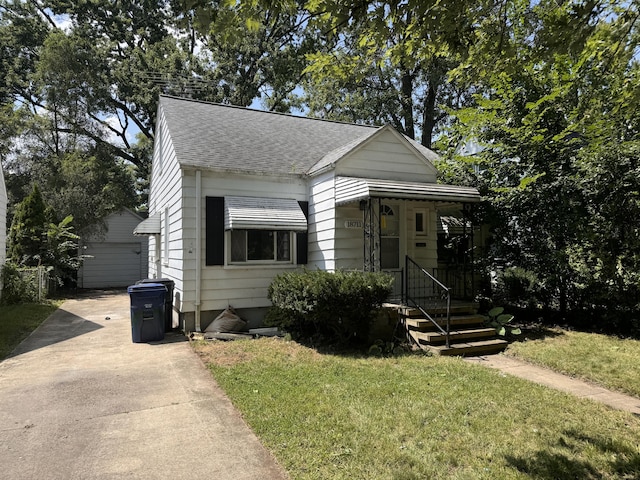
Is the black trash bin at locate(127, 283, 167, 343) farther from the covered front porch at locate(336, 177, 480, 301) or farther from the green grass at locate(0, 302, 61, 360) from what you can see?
the covered front porch at locate(336, 177, 480, 301)

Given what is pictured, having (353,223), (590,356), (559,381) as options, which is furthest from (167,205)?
(590,356)

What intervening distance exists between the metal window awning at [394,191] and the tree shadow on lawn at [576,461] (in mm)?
4955

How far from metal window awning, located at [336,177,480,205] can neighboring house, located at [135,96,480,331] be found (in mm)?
24

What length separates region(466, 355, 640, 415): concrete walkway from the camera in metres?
4.89

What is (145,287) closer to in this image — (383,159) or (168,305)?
(168,305)

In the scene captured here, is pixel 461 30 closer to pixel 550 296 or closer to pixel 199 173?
pixel 199 173

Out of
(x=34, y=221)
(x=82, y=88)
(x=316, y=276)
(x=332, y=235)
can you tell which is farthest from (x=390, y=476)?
(x=82, y=88)

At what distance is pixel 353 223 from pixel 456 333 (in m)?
3.14

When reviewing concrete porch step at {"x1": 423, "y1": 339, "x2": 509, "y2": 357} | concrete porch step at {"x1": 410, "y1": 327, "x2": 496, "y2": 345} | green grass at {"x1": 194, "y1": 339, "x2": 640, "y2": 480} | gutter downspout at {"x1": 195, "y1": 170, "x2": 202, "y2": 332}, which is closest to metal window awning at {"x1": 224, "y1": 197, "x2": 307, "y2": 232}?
gutter downspout at {"x1": 195, "y1": 170, "x2": 202, "y2": 332}

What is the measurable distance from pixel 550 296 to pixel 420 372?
5037 millimetres

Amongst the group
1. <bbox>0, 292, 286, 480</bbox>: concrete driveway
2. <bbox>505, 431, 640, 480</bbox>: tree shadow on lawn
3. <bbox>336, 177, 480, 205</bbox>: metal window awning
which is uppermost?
<bbox>336, 177, 480, 205</bbox>: metal window awning

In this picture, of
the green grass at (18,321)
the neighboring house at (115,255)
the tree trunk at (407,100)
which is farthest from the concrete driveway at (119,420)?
the tree trunk at (407,100)

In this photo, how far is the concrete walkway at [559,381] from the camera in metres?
4.89

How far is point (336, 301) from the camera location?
22.5 feet
